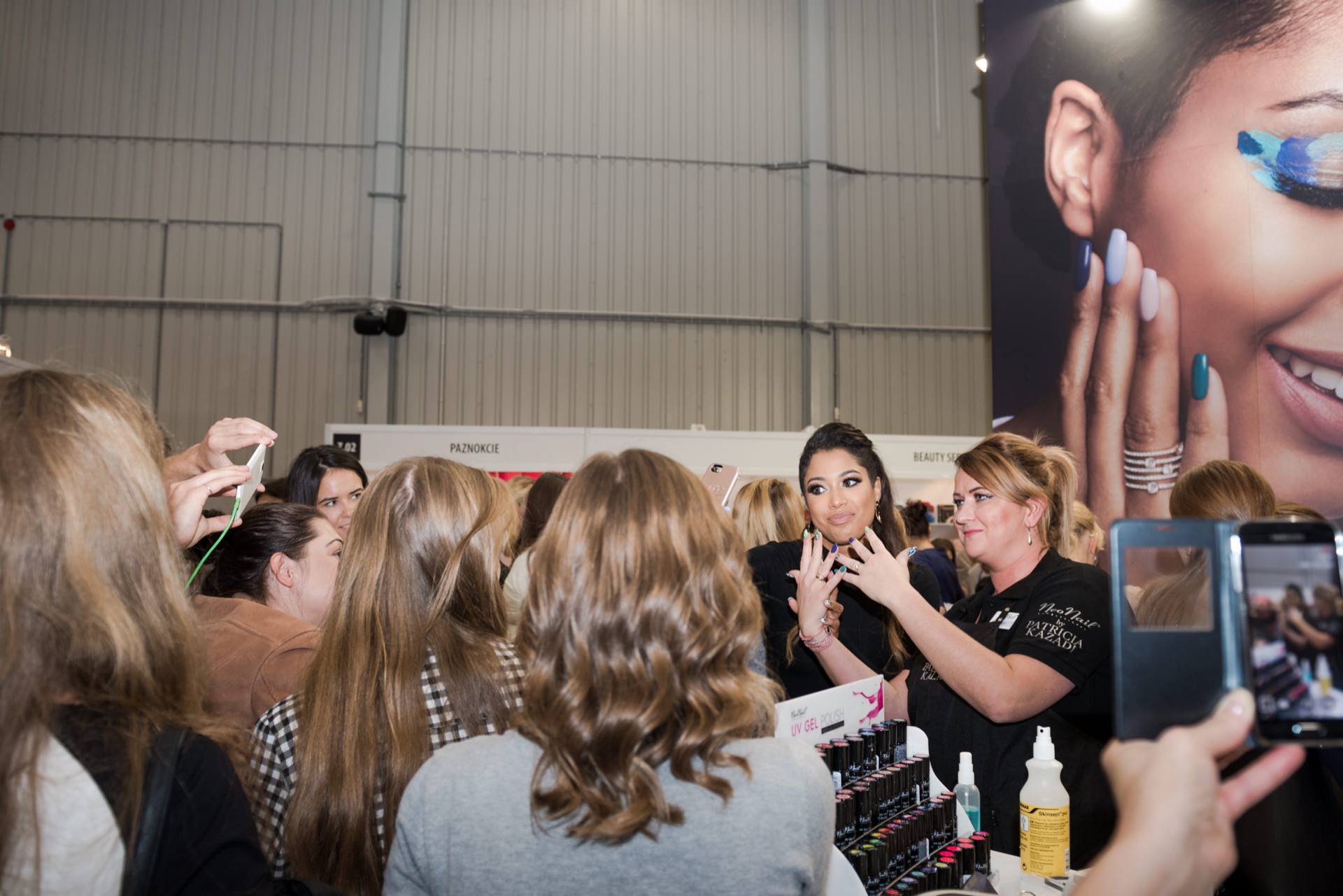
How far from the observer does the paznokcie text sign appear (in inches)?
56.9

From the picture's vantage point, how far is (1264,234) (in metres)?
5.25

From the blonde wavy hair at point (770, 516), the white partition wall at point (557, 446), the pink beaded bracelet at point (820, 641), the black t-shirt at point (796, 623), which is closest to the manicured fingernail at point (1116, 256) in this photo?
the white partition wall at point (557, 446)

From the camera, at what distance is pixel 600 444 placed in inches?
272

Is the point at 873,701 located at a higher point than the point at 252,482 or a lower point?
lower

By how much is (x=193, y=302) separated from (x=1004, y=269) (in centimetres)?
683

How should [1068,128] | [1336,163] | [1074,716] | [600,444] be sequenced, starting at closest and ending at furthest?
[1074,716]
[1336,163]
[1068,128]
[600,444]

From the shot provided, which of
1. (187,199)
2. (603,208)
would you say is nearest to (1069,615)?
(603,208)

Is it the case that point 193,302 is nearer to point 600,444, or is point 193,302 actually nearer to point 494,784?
point 600,444

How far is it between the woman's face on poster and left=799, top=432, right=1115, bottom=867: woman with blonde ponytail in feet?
12.3

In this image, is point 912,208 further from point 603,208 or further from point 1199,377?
point 1199,377

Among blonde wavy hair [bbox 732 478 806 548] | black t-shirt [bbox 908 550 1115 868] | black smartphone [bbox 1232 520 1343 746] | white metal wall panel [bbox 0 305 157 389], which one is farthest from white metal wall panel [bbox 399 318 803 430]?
black smartphone [bbox 1232 520 1343 746]

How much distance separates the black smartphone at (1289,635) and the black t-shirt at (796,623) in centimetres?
184

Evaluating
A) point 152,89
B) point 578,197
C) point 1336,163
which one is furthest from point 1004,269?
point 152,89

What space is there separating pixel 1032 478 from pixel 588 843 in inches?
58.7
